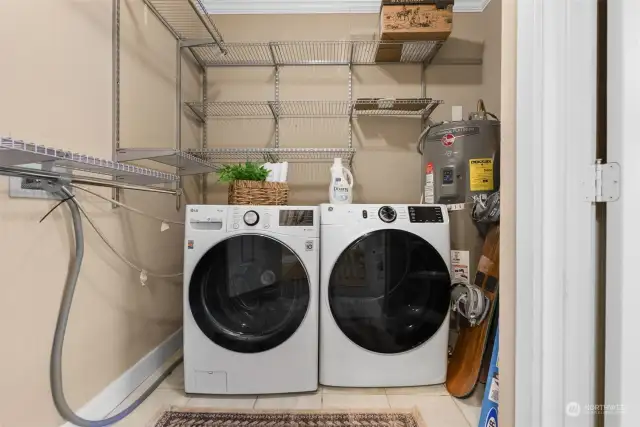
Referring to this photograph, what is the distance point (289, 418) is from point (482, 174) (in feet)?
4.74

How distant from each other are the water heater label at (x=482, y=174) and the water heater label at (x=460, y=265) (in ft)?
Answer: 1.38

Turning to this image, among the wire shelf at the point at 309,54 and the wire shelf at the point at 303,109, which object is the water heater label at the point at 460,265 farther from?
the wire shelf at the point at 309,54

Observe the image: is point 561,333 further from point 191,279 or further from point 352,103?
point 352,103

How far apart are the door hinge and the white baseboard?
1656 millimetres

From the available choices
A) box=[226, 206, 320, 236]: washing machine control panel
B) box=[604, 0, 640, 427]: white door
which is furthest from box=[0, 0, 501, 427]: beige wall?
box=[604, 0, 640, 427]: white door

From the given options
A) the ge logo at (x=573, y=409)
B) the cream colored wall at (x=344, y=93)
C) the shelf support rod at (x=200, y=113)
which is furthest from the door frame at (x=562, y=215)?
the shelf support rod at (x=200, y=113)

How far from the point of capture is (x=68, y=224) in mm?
1177

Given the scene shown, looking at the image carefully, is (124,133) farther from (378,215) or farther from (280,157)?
(378,215)

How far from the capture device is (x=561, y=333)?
0.79 m

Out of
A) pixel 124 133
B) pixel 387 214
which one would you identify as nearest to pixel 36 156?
pixel 124 133

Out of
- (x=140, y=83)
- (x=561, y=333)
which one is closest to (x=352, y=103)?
(x=140, y=83)

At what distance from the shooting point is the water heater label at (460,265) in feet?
6.63

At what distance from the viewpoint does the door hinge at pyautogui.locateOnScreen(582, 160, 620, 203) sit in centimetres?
73

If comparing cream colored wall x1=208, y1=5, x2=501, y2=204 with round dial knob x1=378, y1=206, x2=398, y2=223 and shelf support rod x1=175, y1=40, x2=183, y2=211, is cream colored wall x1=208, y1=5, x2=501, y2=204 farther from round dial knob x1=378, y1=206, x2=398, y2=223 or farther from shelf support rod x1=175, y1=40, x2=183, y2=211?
round dial knob x1=378, y1=206, x2=398, y2=223
